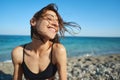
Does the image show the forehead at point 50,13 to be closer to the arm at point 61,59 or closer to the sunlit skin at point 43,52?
the sunlit skin at point 43,52

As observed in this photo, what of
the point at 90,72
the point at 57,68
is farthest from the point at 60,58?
the point at 90,72

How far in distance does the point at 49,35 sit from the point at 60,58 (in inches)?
17.6

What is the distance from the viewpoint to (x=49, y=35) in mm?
4102

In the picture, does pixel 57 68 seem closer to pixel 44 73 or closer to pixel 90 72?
pixel 44 73

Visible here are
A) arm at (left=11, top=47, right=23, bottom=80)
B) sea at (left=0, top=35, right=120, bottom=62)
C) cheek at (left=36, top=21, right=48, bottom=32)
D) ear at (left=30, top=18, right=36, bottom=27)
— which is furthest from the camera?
sea at (left=0, top=35, right=120, bottom=62)

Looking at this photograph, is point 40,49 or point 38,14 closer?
point 38,14

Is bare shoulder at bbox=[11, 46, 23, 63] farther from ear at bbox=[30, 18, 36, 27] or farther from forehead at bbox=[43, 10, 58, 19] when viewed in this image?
forehead at bbox=[43, 10, 58, 19]

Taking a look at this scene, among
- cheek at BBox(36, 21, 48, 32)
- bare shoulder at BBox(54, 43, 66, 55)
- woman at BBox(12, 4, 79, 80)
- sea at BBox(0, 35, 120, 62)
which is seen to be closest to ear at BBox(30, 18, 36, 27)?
woman at BBox(12, 4, 79, 80)

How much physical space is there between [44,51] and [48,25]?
0.63 metres

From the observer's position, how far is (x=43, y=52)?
4562mm

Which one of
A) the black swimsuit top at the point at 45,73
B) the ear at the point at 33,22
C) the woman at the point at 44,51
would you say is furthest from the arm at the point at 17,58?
the ear at the point at 33,22

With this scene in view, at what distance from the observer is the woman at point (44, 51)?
4129mm

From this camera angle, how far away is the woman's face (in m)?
4.08

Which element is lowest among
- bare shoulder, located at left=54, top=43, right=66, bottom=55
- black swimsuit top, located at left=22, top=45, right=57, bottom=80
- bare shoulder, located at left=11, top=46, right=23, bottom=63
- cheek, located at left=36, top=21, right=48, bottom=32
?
black swimsuit top, located at left=22, top=45, right=57, bottom=80
